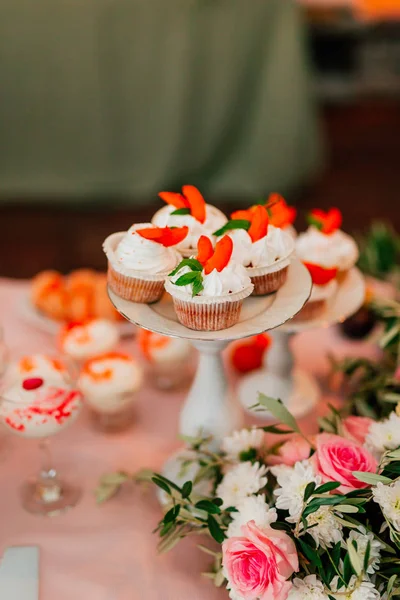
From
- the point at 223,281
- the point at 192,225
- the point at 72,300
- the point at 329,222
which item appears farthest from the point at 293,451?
the point at 72,300

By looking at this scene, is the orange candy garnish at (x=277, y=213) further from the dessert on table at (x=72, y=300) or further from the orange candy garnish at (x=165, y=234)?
the dessert on table at (x=72, y=300)

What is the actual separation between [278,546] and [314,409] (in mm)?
501

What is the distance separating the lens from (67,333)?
1.42 meters

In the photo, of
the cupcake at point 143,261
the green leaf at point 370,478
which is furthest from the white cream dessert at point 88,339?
the green leaf at point 370,478

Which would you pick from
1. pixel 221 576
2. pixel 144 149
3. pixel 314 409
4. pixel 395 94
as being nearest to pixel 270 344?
pixel 314 409

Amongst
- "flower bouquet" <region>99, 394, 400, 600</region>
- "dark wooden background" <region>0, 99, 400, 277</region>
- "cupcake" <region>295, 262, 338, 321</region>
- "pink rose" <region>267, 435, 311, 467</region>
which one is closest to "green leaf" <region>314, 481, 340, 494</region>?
"flower bouquet" <region>99, 394, 400, 600</region>

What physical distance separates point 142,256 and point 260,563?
0.46 meters

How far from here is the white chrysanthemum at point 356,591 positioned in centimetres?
86

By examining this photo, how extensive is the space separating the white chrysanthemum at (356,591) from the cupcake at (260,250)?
1.45 feet

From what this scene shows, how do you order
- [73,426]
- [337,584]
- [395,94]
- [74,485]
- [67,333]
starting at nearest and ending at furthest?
1. [337,584]
2. [74,485]
3. [73,426]
4. [67,333]
5. [395,94]

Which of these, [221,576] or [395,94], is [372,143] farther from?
[221,576]

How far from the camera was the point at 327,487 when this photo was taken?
88cm

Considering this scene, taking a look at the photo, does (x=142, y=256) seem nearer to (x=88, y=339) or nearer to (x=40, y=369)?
(x=40, y=369)

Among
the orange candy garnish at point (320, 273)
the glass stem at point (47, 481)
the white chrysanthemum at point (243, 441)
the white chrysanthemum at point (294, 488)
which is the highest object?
the orange candy garnish at point (320, 273)
